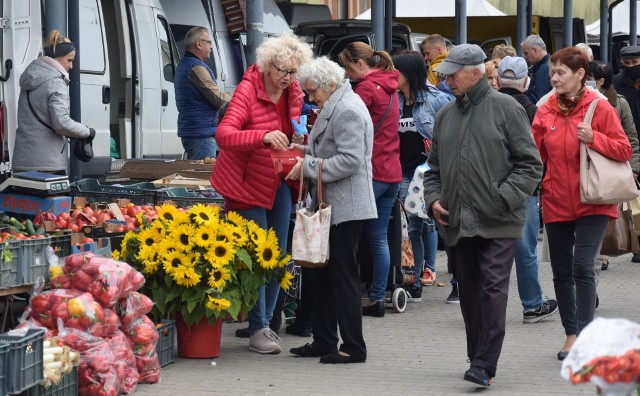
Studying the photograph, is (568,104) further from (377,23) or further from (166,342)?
(377,23)

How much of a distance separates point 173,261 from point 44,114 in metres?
2.77

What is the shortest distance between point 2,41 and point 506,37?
17036 mm

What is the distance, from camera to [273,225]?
7.94m

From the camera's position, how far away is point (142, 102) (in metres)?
13.6

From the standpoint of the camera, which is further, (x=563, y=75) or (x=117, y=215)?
(x=117, y=215)

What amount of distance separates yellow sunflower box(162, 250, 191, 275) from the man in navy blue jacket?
15.5 feet

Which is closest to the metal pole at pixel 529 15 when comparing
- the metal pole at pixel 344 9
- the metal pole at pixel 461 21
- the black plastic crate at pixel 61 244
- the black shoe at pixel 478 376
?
the metal pole at pixel 461 21

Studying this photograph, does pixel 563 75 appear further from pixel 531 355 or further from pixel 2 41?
pixel 2 41

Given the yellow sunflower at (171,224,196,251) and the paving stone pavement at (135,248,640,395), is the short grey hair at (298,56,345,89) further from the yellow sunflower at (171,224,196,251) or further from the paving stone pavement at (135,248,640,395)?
the paving stone pavement at (135,248,640,395)

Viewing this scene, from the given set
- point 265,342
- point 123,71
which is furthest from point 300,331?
point 123,71

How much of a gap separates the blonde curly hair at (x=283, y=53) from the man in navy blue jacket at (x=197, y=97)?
4.40 meters

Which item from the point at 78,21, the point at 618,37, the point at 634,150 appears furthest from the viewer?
the point at 618,37

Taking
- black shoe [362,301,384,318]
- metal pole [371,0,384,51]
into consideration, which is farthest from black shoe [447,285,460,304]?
metal pole [371,0,384,51]

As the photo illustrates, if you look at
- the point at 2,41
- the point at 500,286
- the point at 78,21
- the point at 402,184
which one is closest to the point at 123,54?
the point at 78,21
